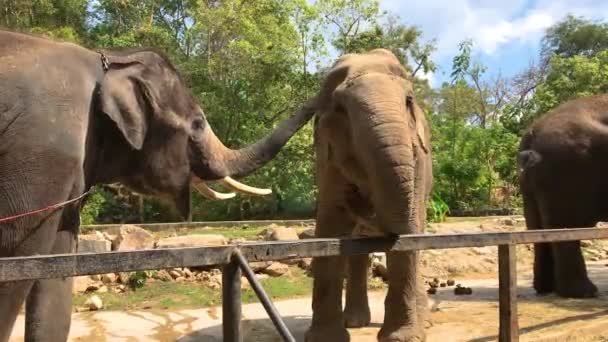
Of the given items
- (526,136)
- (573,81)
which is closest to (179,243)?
(526,136)

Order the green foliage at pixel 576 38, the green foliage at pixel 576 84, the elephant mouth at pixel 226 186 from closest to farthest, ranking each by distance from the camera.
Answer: the elephant mouth at pixel 226 186
the green foliage at pixel 576 84
the green foliage at pixel 576 38

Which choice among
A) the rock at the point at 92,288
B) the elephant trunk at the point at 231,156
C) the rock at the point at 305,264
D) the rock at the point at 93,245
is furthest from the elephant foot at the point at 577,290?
the rock at the point at 93,245

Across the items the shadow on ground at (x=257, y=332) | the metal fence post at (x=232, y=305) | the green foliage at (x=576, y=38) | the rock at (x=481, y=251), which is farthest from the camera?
the green foliage at (x=576, y=38)

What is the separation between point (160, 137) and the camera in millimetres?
3928

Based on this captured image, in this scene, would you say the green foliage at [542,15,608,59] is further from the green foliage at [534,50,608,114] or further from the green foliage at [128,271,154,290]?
the green foliage at [128,271,154,290]

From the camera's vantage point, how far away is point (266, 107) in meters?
21.0

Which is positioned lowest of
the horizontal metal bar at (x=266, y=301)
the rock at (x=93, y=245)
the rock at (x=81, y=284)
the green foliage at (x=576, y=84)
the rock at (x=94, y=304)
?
the rock at (x=94, y=304)

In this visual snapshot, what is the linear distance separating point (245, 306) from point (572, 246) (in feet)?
12.0

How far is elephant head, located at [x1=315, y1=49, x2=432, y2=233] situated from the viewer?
391 cm

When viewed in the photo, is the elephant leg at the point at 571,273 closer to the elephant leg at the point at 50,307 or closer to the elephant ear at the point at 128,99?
the elephant ear at the point at 128,99

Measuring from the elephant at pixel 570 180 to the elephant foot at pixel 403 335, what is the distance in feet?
10.9

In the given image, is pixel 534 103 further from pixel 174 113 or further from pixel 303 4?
pixel 174 113

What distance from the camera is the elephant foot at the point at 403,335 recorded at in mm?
4570

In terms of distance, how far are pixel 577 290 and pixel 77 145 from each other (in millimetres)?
5822
